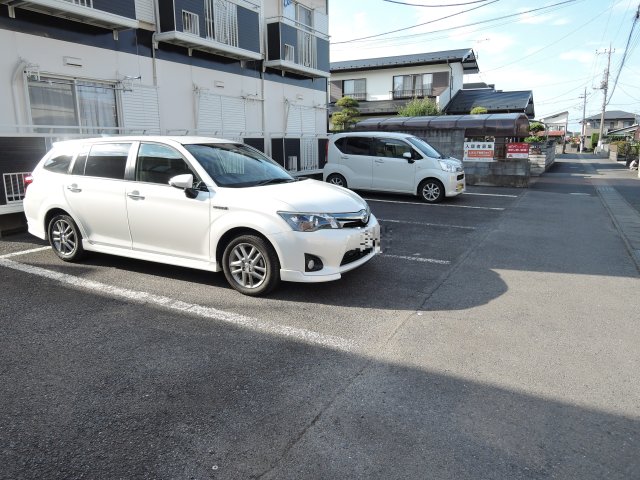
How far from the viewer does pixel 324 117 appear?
1822cm

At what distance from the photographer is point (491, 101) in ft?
106

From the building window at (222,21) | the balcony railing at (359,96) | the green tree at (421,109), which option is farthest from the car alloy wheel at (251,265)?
the balcony railing at (359,96)

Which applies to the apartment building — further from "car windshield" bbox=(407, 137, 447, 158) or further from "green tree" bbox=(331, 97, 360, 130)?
"green tree" bbox=(331, 97, 360, 130)

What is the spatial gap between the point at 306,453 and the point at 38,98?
8915 millimetres

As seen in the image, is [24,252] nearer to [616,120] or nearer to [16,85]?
[16,85]

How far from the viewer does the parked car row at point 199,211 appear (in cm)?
454

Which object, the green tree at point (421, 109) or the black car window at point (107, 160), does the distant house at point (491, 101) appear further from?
the black car window at point (107, 160)

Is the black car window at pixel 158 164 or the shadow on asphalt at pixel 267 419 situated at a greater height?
the black car window at pixel 158 164

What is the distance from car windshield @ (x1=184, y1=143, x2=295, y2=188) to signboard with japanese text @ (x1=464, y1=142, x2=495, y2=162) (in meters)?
12.1

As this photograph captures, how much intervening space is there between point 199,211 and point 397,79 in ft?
104

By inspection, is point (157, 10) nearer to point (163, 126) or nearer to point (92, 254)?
point (163, 126)

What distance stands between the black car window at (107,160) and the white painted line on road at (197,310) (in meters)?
1.22

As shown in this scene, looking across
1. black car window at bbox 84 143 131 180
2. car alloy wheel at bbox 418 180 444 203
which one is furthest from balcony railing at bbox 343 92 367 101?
black car window at bbox 84 143 131 180

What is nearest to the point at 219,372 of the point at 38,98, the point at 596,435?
the point at 596,435
